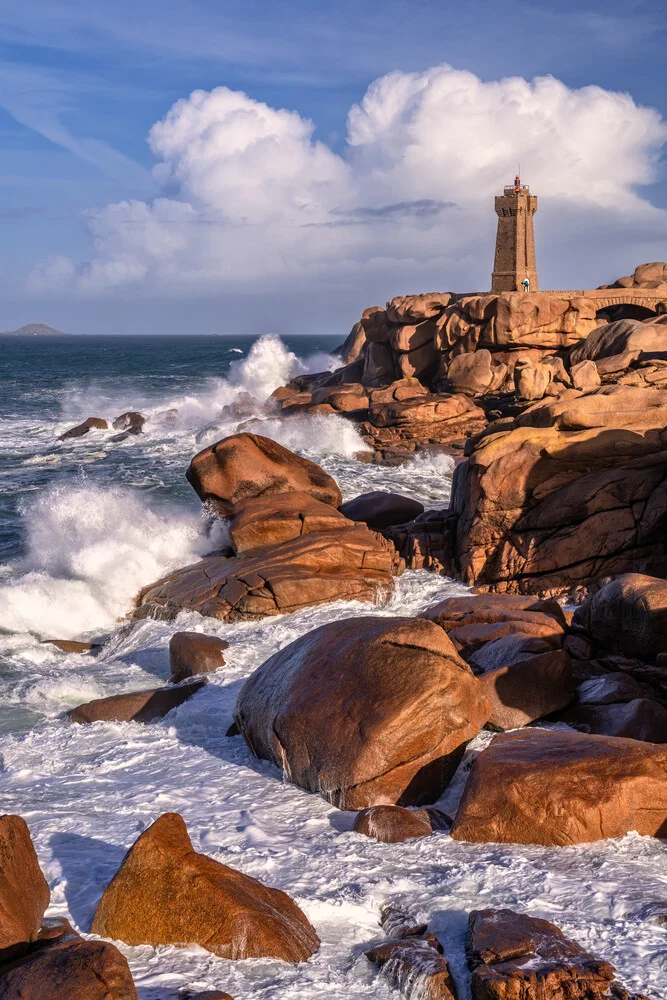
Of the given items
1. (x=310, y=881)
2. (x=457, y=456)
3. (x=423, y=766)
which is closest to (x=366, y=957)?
(x=310, y=881)

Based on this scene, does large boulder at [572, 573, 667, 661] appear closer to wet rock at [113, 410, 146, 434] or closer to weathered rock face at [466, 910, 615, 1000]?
weathered rock face at [466, 910, 615, 1000]

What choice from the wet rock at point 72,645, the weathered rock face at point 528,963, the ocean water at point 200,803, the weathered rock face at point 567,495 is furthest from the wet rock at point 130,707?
the weathered rock face at point 567,495

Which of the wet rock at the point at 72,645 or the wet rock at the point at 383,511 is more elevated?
the wet rock at the point at 383,511

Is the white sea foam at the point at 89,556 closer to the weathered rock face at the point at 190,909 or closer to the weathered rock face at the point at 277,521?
the weathered rock face at the point at 277,521

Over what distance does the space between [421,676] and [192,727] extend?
336 cm

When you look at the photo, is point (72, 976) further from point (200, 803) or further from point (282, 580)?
point (282, 580)

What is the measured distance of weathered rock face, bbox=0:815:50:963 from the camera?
521 centimetres

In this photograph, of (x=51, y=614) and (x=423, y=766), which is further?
(x=51, y=614)

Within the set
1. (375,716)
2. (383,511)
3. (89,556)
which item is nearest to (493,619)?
(375,716)

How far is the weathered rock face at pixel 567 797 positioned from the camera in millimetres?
6762

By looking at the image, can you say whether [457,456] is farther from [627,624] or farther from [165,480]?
[627,624]

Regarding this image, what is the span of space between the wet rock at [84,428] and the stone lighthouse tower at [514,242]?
20.4 m

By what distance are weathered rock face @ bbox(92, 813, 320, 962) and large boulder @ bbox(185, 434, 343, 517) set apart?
11616mm

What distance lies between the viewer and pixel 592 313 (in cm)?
3553
